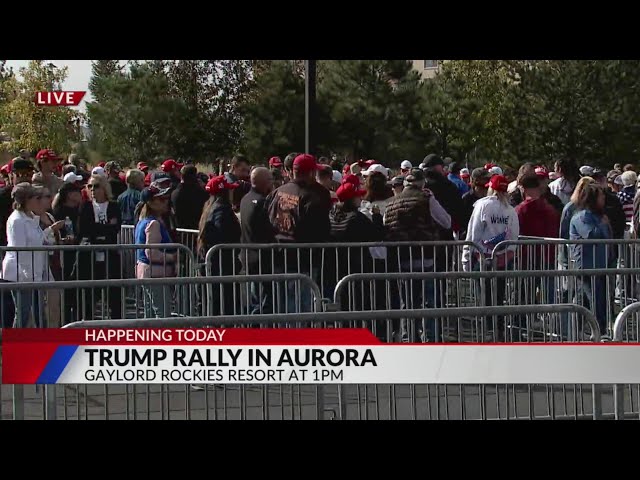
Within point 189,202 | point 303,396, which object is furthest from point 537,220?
point 303,396

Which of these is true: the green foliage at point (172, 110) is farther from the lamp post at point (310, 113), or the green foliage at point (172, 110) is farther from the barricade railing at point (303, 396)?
the barricade railing at point (303, 396)

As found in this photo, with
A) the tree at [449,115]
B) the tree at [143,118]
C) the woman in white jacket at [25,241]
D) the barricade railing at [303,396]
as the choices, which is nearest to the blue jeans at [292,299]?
the woman in white jacket at [25,241]

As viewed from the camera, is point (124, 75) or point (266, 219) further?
point (124, 75)

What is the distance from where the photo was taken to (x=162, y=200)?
12.0 m

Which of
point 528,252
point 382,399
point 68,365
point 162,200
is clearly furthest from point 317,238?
point 68,365

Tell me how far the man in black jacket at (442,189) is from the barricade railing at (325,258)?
2.43 m

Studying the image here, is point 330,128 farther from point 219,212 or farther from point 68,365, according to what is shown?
point 68,365

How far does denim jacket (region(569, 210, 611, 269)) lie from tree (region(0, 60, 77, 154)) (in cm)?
3668

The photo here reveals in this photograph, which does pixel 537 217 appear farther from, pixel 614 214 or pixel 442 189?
pixel 614 214

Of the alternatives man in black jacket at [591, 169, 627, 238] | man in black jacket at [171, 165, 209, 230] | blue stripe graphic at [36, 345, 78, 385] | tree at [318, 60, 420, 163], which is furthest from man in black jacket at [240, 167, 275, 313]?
tree at [318, 60, 420, 163]

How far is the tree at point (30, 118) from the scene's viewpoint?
48.7 meters

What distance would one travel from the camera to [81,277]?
12945 millimetres
